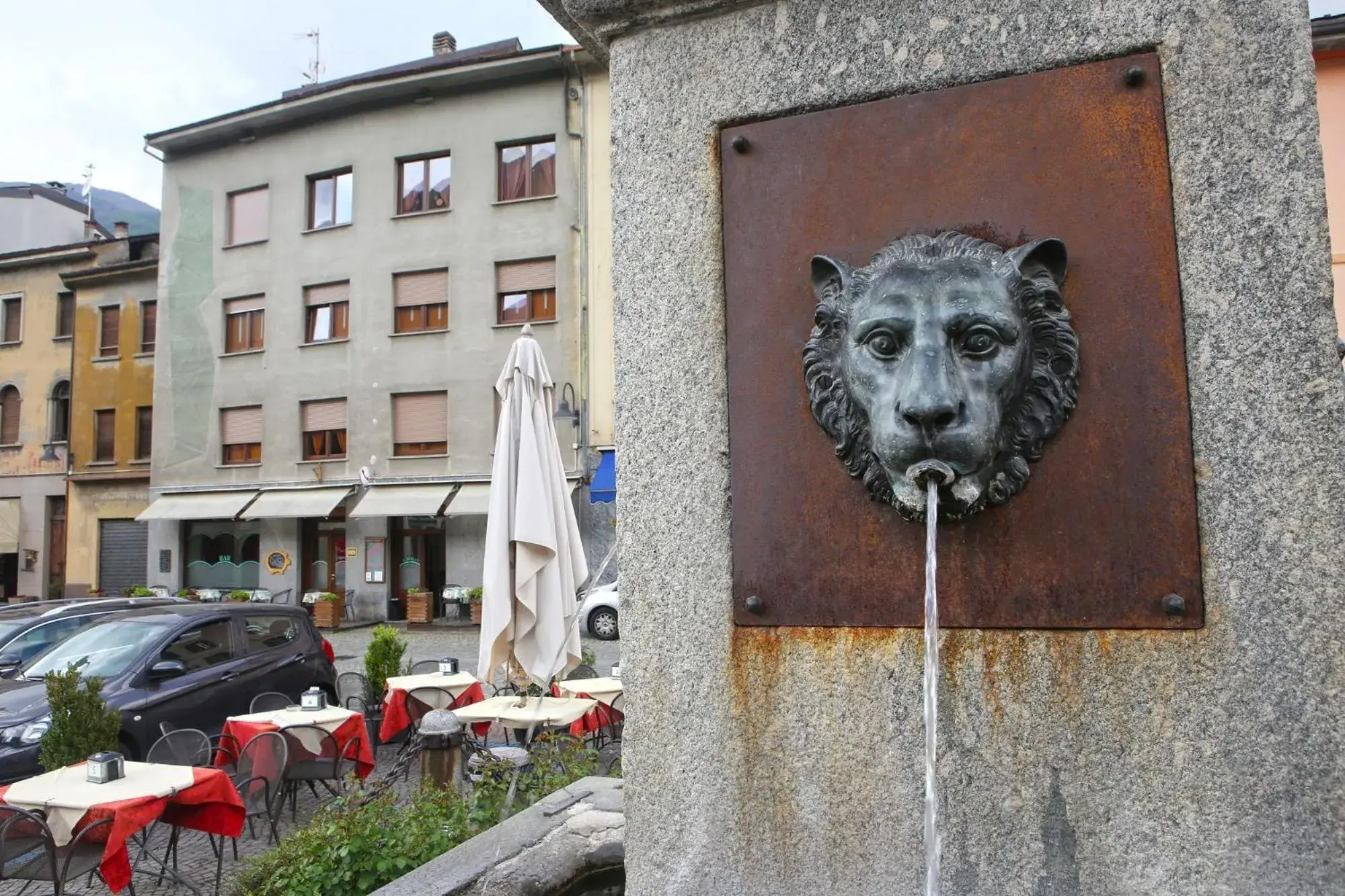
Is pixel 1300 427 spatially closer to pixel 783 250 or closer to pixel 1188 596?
pixel 1188 596

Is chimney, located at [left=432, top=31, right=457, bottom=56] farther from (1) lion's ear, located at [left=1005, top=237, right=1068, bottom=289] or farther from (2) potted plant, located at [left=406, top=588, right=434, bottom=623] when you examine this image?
(1) lion's ear, located at [left=1005, top=237, right=1068, bottom=289]

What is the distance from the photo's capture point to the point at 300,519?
80.7 feet

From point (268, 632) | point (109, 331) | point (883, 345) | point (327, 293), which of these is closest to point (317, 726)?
point (268, 632)

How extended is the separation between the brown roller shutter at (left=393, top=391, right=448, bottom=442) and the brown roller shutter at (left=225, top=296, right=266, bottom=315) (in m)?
5.17

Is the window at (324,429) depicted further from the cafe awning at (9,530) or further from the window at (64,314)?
the cafe awning at (9,530)

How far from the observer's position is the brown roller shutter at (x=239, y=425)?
25562 millimetres

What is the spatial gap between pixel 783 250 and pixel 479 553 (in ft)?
70.3

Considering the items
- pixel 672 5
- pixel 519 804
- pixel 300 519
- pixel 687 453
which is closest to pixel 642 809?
pixel 687 453

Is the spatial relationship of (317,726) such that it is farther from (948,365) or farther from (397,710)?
(948,365)

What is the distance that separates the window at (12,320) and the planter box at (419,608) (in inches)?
698

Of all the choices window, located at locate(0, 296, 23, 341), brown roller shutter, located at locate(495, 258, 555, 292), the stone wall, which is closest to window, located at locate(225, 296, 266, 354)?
brown roller shutter, located at locate(495, 258, 555, 292)

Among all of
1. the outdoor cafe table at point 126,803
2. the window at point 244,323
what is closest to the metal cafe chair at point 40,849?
the outdoor cafe table at point 126,803

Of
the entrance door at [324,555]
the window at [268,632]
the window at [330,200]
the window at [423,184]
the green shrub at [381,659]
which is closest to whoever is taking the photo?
the window at [268,632]

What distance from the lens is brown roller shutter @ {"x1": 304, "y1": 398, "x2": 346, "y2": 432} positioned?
24.5 meters
